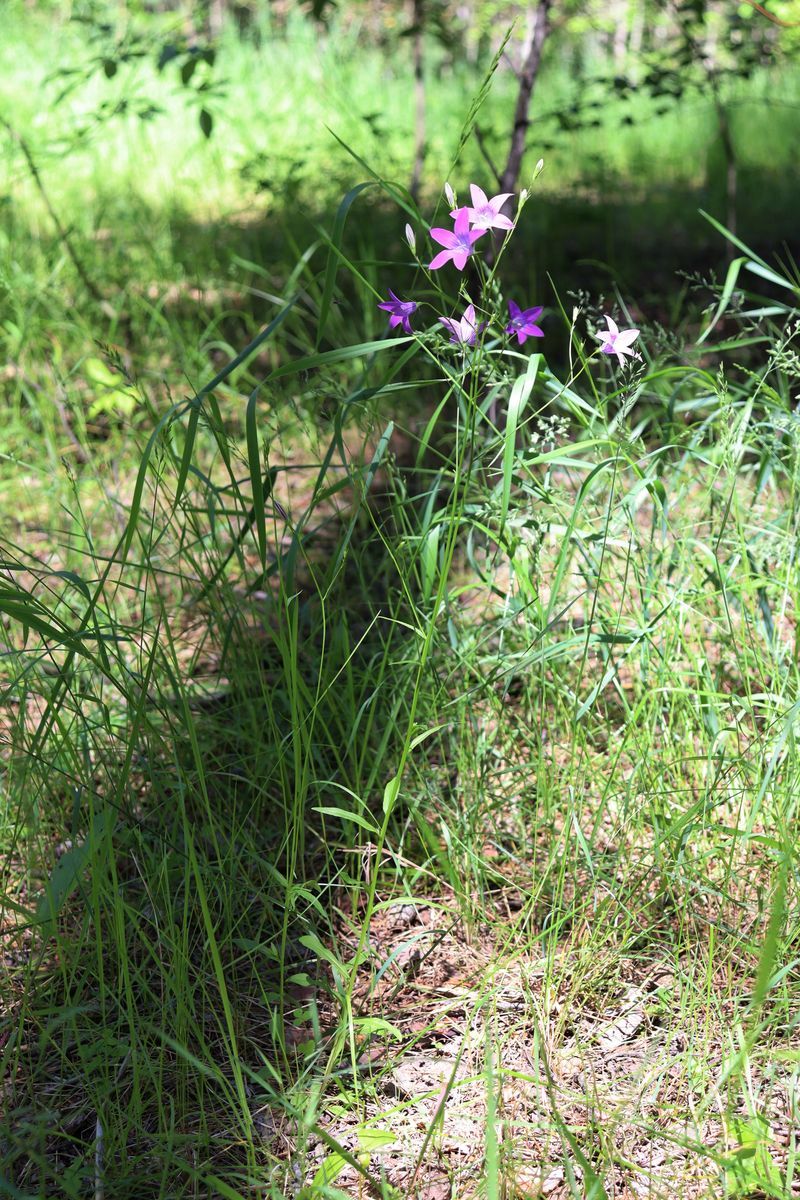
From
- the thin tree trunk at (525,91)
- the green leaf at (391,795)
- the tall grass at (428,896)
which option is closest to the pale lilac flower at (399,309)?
the tall grass at (428,896)

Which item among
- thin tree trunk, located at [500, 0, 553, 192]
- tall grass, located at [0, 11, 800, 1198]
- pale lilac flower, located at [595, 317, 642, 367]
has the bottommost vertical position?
tall grass, located at [0, 11, 800, 1198]

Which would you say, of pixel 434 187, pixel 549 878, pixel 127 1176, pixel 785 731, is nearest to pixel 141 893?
pixel 127 1176

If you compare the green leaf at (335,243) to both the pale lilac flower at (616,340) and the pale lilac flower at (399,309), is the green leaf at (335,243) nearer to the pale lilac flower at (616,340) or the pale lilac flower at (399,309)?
Result: the pale lilac flower at (399,309)

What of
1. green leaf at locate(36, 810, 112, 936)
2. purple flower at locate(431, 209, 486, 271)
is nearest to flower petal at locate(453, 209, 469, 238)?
purple flower at locate(431, 209, 486, 271)

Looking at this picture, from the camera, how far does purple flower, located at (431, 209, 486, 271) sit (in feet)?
4.13

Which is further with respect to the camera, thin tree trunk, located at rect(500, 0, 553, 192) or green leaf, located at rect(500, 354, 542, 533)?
thin tree trunk, located at rect(500, 0, 553, 192)

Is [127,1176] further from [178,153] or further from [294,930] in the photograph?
[178,153]

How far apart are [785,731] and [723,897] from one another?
27 centimetres

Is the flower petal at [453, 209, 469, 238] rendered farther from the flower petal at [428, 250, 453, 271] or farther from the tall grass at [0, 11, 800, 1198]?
the tall grass at [0, 11, 800, 1198]

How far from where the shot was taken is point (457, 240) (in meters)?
1.30

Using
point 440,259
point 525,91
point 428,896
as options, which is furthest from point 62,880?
point 525,91

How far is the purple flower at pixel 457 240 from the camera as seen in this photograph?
49.6 inches

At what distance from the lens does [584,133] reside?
261 inches

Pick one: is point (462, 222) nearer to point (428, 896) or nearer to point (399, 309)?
point (399, 309)
